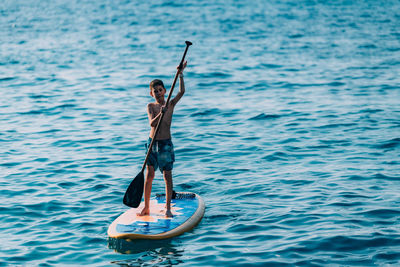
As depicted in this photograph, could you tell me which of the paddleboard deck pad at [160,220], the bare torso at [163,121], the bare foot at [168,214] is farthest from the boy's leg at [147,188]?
the bare torso at [163,121]

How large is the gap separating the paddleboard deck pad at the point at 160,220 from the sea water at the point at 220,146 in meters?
0.16

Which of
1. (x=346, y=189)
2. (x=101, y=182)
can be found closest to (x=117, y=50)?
(x=101, y=182)

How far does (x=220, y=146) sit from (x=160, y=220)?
4.90 meters

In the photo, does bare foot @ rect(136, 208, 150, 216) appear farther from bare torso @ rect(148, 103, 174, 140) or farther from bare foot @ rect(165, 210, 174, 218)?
bare torso @ rect(148, 103, 174, 140)

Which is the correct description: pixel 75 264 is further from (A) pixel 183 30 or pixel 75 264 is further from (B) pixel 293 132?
(A) pixel 183 30

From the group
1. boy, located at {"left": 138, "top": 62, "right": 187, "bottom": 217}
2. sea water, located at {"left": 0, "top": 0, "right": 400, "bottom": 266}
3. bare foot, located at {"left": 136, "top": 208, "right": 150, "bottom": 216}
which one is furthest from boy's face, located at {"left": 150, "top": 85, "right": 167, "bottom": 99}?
sea water, located at {"left": 0, "top": 0, "right": 400, "bottom": 266}

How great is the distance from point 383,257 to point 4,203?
6210mm

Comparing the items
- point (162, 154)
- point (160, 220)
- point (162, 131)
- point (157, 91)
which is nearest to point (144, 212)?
point (160, 220)

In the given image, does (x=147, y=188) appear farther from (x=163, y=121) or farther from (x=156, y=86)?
A: (x=156, y=86)

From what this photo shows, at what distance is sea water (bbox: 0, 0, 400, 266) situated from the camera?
8.15 m

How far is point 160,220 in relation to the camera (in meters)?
8.62

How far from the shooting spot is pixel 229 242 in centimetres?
816

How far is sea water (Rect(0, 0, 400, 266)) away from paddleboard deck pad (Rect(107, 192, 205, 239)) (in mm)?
157

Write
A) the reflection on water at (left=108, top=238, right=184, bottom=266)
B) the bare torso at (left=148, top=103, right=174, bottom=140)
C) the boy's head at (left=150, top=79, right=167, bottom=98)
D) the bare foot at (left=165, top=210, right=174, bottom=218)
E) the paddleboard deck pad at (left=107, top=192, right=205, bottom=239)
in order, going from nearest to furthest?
the reflection on water at (left=108, top=238, right=184, bottom=266)
the paddleboard deck pad at (left=107, top=192, right=205, bottom=239)
the boy's head at (left=150, top=79, right=167, bottom=98)
the bare torso at (left=148, top=103, right=174, bottom=140)
the bare foot at (left=165, top=210, right=174, bottom=218)
